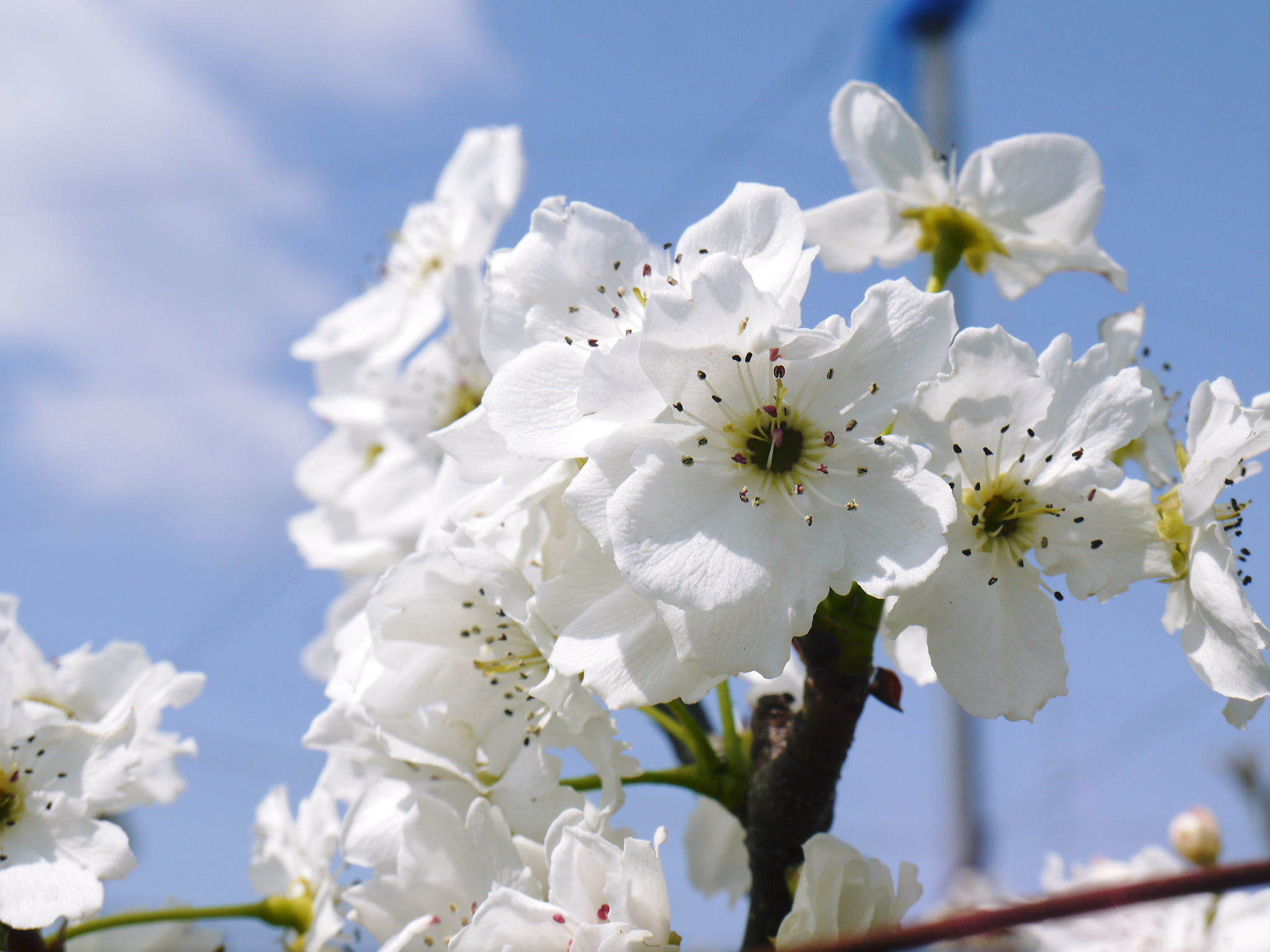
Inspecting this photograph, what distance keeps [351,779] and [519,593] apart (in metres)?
0.40

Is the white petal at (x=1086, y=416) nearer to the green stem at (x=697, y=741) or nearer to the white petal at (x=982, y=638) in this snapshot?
the white petal at (x=982, y=638)

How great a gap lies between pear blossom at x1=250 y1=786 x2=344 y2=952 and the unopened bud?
140cm

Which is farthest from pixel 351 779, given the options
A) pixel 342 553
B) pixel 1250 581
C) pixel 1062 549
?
pixel 1250 581

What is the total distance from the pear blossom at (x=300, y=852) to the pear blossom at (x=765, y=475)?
0.72 m

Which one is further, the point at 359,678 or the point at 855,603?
the point at 359,678

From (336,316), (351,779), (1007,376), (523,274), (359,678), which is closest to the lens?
(1007,376)

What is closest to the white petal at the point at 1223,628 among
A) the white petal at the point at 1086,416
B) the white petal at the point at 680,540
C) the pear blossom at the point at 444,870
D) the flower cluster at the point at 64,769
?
the white petal at the point at 1086,416

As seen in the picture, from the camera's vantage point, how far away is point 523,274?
0.88 meters

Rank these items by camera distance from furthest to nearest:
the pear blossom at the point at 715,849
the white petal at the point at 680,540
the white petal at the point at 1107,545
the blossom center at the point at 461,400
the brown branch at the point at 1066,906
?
1. the blossom center at the point at 461,400
2. the pear blossom at the point at 715,849
3. the white petal at the point at 1107,545
4. the white petal at the point at 680,540
5. the brown branch at the point at 1066,906

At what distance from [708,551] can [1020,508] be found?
10.3 inches

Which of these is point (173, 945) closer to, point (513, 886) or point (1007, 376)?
point (513, 886)

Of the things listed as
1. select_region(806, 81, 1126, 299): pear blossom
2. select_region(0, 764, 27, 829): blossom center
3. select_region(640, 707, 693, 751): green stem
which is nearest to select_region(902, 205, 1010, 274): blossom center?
select_region(806, 81, 1126, 299): pear blossom

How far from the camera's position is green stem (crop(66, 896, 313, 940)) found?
114cm

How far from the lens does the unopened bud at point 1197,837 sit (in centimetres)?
180
